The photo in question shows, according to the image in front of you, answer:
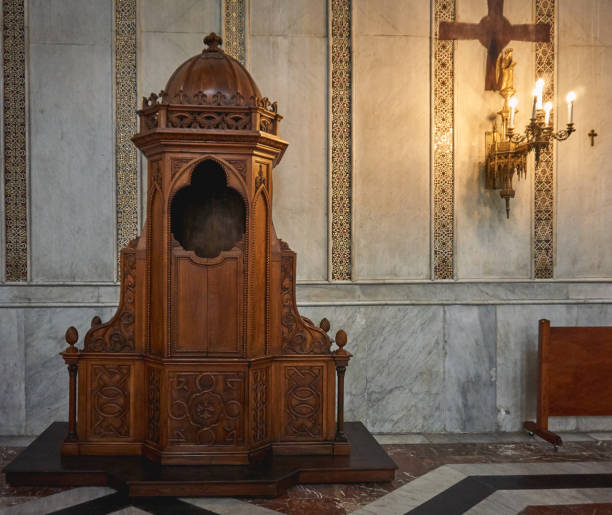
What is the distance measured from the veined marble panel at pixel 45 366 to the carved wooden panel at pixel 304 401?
6.77ft

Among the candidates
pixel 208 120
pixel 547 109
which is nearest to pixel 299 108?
pixel 208 120

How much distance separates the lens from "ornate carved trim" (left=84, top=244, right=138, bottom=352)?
149 inches

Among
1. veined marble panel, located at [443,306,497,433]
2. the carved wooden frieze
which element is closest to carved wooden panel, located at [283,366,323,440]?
the carved wooden frieze

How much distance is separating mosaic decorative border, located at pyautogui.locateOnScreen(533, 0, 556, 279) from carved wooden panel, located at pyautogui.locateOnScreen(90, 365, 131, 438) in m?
3.69

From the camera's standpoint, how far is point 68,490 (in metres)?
3.46

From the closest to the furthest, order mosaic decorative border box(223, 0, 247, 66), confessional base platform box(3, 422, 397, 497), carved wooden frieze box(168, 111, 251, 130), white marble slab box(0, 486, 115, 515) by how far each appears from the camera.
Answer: white marble slab box(0, 486, 115, 515)
confessional base platform box(3, 422, 397, 497)
carved wooden frieze box(168, 111, 251, 130)
mosaic decorative border box(223, 0, 247, 66)

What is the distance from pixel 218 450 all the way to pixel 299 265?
76.1 inches

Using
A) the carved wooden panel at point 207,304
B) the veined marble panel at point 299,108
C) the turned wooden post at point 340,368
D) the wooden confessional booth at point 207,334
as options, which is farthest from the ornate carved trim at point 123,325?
the veined marble panel at point 299,108

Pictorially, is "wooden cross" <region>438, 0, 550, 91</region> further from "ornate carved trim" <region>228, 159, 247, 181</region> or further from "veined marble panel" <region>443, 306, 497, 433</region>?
"ornate carved trim" <region>228, 159, 247, 181</region>

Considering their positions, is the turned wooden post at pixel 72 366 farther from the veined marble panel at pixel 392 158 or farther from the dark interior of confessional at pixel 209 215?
the veined marble panel at pixel 392 158

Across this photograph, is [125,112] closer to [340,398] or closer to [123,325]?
[123,325]

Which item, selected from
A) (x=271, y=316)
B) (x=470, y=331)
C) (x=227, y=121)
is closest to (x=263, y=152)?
(x=227, y=121)

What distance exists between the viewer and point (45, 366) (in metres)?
4.88

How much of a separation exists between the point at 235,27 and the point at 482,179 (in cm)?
257
